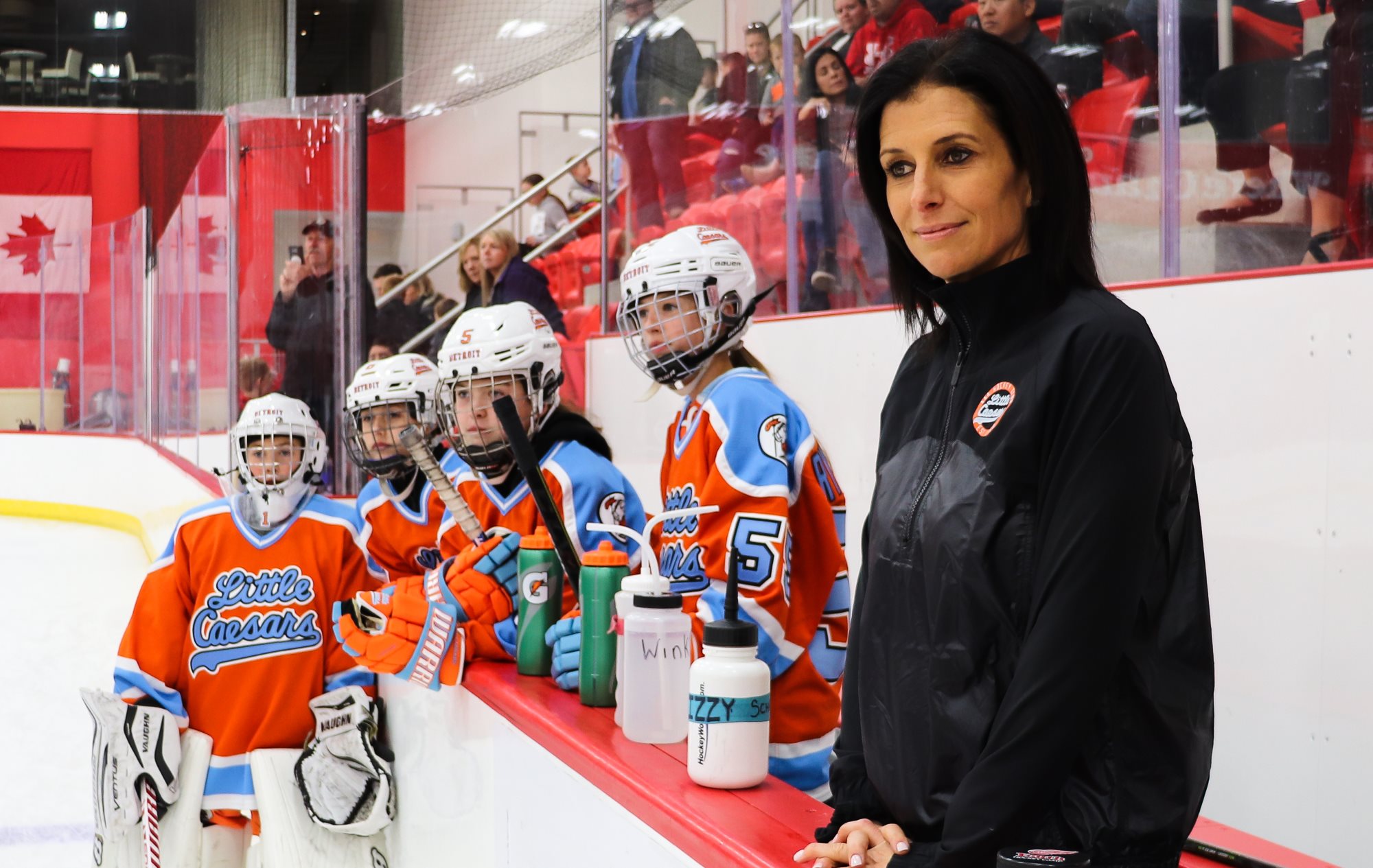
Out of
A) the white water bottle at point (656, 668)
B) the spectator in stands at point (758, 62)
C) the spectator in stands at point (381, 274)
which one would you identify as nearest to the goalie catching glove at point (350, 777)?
the white water bottle at point (656, 668)

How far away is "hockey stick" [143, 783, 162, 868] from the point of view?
2.20 metres

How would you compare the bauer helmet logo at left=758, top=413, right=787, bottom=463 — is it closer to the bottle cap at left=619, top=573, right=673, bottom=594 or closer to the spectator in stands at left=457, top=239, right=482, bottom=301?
the bottle cap at left=619, top=573, right=673, bottom=594

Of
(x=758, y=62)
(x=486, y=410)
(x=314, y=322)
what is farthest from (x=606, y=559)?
(x=314, y=322)

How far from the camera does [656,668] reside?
1375 mm

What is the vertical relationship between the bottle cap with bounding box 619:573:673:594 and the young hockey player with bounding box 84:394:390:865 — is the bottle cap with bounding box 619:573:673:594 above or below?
above

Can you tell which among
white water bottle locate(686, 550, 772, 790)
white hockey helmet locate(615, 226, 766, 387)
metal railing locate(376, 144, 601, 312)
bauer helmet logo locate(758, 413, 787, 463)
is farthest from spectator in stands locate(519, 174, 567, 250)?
white water bottle locate(686, 550, 772, 790)

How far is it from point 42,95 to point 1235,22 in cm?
833

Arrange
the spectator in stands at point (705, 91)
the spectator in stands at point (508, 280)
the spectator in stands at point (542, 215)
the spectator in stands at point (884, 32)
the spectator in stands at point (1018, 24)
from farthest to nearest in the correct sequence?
1. the spectator in stands at point (542, 215)
2. the spectator in stands at point (508, 280)
3. the spectator in stands at point (705, 91)
4. the spectator in stands at point (884, 32)
5. the spectator in stands at point (1018, 24)

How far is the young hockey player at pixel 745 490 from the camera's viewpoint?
4.89 feet

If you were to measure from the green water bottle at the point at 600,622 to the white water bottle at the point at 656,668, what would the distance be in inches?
4.9

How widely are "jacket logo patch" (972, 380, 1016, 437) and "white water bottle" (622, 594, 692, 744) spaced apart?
59 cm

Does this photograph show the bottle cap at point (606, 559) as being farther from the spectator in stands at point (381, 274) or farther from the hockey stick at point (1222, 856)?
the spectator in stands at point (381, 274)

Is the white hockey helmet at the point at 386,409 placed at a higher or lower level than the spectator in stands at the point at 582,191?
lower

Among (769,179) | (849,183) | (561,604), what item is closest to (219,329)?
(769,179)
